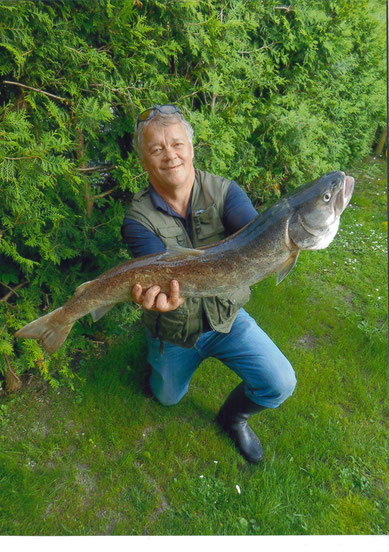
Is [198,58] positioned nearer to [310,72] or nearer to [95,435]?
[310,72]

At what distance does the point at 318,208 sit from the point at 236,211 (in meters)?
0.82

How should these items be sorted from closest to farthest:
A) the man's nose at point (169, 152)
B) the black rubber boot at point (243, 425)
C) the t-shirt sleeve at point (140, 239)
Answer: the man's nose at point (169, 152), the t-shirt sleeve at point (140, 239), the black rubber boot at point (243, 425)

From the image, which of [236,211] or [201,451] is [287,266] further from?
[201,451]

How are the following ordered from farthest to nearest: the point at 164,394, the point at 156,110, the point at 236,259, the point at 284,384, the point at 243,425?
the point at 164,394 < the point at 243,425 < the point at 284,384 < the point at 156,110 < the point at 236,259

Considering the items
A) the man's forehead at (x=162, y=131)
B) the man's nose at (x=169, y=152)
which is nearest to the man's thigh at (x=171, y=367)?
the man's nose at (x=169, y=152)

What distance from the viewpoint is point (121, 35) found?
2867 mm

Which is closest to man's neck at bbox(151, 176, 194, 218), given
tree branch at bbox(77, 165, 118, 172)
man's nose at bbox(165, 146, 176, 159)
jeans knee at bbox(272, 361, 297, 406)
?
man's nose at bbox(165, 146, 176, 159)

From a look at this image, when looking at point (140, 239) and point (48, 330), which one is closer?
point (48, 330)

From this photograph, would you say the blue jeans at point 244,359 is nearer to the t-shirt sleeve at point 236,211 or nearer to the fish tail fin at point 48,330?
the t-shirt sleeve at point 236,211

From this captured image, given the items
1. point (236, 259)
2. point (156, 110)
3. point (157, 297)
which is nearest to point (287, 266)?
point (236, 259)

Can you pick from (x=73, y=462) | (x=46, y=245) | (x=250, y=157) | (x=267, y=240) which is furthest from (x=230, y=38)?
(x=73, y=462)

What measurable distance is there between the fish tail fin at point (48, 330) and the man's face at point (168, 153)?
3.24 feet

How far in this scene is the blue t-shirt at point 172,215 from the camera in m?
2.41

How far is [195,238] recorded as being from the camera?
251 cm
